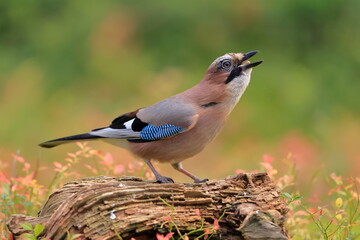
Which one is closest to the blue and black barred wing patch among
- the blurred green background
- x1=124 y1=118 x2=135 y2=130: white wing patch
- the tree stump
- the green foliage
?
x1=124 y1=118 x2=135 y2=130: white wing patch

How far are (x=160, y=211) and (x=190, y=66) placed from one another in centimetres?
622

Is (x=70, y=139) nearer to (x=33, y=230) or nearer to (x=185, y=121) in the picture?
(x=185, y=121)

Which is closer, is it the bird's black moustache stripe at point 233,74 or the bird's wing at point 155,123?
the bird's wing at point 155,123

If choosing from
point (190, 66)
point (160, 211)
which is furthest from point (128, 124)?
point (190, 66)

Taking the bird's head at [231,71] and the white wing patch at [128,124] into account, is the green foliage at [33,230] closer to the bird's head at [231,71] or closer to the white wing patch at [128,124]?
the white wing patch at [128,124]

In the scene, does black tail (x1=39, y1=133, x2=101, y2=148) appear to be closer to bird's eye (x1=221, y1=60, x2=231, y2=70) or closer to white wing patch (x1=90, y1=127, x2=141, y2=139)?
white wing patch (x1=90, y1=127, x2=141, y2=139)

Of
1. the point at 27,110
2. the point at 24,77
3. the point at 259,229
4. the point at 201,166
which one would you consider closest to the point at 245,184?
the point at 259,229

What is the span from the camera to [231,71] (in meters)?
5.06

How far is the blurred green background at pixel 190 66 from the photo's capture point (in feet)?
28.4

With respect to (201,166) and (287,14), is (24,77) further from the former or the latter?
(287,14)

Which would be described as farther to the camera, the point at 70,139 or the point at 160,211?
the point at 70,139

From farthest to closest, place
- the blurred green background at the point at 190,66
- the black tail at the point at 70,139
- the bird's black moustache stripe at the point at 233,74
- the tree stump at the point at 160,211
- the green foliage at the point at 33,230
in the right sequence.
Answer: the blurred green background at the point at 190,66 → the black tail at the point at 70,139 → the bird's black moustache stripe at the point at 233,74 → the tree stump at the point at 160,211 → the green foliage at the point at 33,230

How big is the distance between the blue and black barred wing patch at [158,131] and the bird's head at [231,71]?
48 centimetres

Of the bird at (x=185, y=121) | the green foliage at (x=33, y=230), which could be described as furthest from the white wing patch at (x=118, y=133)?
the green foliage at (x=33, y=230)
